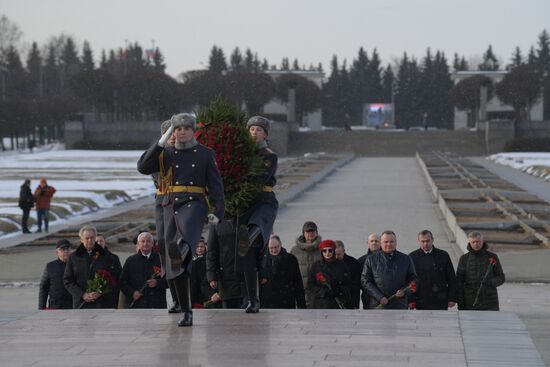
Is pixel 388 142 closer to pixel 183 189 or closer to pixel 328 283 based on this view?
A: pixel 328 283

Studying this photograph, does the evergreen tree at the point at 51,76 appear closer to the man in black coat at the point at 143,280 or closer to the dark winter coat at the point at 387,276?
the man in black coat at the point at 143,280

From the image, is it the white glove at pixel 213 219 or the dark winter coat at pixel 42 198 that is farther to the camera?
the dark winter coat at pixel 42 198

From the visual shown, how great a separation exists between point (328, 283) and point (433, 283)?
1.03 meters

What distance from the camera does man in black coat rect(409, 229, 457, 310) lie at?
11.4 m

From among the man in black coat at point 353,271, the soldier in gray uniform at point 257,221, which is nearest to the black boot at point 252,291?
the soldier in gray uniform at point 257,221

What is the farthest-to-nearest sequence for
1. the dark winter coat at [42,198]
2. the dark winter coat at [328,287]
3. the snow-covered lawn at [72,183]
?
the snow-covered lawn at [72,183] → the dark winter coat at [42,198] → the dark winter coat at [328,287]

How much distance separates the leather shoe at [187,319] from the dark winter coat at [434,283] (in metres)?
3.02

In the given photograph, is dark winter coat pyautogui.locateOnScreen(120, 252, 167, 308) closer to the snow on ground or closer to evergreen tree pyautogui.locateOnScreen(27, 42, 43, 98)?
the snow on ground

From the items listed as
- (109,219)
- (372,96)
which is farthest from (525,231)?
(372,96)

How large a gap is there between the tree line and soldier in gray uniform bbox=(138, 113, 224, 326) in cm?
6669

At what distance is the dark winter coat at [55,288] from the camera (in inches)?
439

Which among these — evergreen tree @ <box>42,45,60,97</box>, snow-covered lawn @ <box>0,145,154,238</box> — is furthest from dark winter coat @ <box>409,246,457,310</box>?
evergreen tree @ <box>42,45,60,97</box>

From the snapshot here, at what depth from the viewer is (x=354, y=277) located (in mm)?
11219

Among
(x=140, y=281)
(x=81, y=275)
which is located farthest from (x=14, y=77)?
(x=81, y=275)
